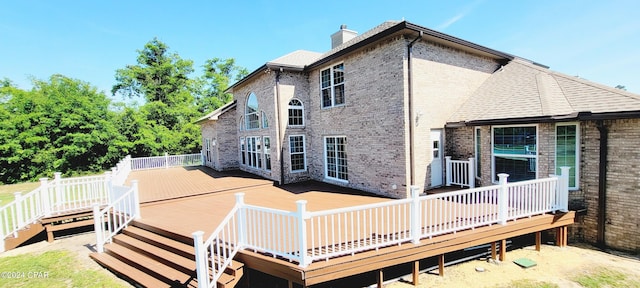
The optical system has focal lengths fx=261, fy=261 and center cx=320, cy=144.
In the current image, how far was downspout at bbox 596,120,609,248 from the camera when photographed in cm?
668

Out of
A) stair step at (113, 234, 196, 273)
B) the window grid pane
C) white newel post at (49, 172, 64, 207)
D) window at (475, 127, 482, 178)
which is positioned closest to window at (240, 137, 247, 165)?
white newel post at (49, 172, 64, 207)

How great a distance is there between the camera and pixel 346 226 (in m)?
4.77

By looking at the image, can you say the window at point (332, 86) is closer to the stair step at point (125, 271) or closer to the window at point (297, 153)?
the window at point (297, 153)

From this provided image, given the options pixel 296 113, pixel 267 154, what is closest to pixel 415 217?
pixel 296 113

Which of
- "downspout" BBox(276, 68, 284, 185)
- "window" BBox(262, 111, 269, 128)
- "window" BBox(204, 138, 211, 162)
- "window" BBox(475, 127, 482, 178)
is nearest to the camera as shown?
"window" BBox(475, 127, 482, 178)

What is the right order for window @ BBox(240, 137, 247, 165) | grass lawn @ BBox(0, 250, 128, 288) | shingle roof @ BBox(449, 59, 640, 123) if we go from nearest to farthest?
grass lawn @ BBox(0, 250, 128, 288) < shingle roof @ BBox(449, 59, 640, 123) < window @ BBox(240, 137, 247, 165)

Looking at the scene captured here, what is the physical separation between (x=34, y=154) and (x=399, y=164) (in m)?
29.5

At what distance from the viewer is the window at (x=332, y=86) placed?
432 inches

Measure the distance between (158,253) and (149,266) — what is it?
0.35 metres

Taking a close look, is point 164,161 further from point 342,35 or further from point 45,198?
point 342,35

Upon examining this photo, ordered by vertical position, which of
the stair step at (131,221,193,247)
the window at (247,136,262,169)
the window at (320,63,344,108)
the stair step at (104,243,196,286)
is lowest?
the stair step at (104,243,196,286)

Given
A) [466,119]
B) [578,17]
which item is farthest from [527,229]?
[578,17]

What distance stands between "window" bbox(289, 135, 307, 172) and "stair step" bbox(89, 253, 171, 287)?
744cm

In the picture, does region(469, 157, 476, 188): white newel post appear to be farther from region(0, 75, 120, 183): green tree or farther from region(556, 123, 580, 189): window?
region(0, 75, 120, 183): green tree
